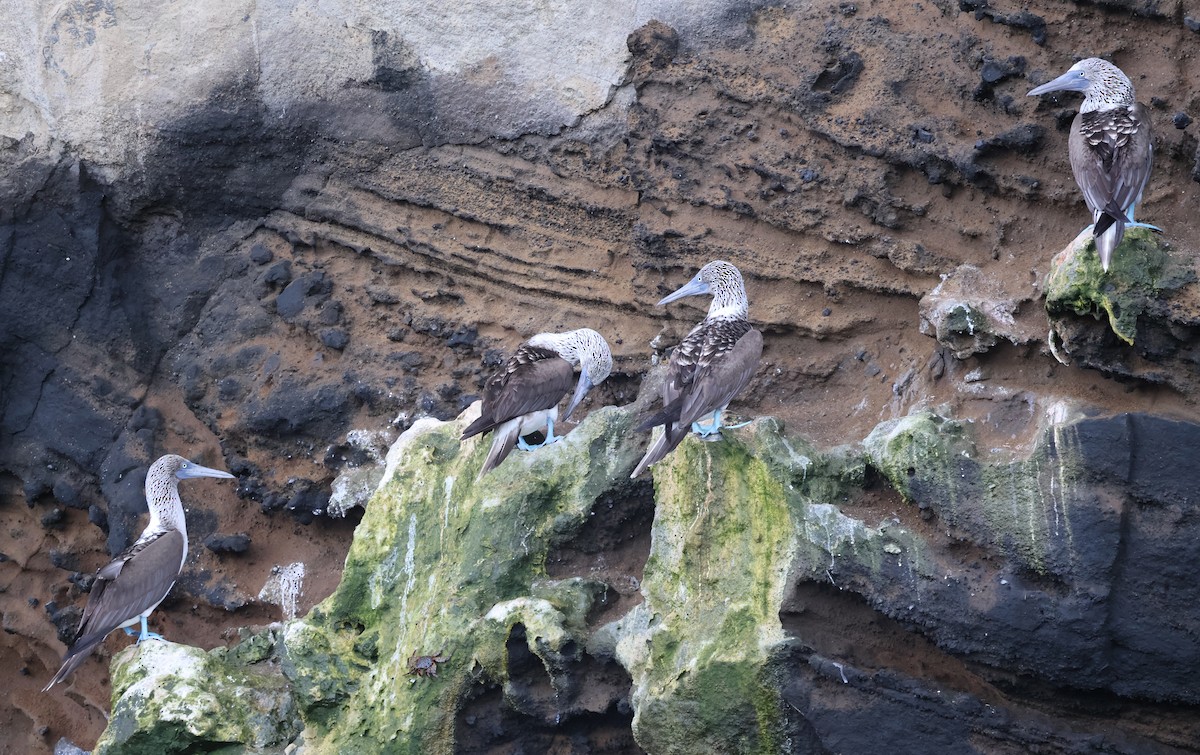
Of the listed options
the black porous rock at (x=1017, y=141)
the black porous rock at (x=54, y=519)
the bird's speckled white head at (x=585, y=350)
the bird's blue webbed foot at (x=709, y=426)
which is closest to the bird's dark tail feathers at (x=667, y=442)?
the bird's blue webbed foot at (x=709, y=426)

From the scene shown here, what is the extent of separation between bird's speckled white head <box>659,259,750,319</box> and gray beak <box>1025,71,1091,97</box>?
196 cm

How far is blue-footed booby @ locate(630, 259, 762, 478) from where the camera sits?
22.8 ft

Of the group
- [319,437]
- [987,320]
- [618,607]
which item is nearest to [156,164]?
[319,437]

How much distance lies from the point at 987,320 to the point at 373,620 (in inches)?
155

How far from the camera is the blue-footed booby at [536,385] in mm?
7848

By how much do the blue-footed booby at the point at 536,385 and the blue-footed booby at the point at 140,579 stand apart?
8.00 ft

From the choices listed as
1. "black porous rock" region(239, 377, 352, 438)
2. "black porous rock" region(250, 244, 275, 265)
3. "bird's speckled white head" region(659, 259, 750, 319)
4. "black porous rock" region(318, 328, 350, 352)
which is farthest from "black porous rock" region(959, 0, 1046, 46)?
"black porous rock" region(250, 244, 275, 265)

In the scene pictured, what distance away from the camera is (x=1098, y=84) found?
7.39 m

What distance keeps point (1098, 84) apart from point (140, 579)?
642 centimetres

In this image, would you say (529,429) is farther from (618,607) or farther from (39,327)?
(39,327)

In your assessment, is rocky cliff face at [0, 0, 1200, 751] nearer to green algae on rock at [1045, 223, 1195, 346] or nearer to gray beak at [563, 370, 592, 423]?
green algae on rock at [1045, 223, 1195, 346]

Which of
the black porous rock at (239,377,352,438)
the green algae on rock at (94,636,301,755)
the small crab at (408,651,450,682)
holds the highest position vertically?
the small crab at (408,651,450,682)

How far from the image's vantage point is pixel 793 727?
661 cm

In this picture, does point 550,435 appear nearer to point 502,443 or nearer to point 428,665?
point 502,443
